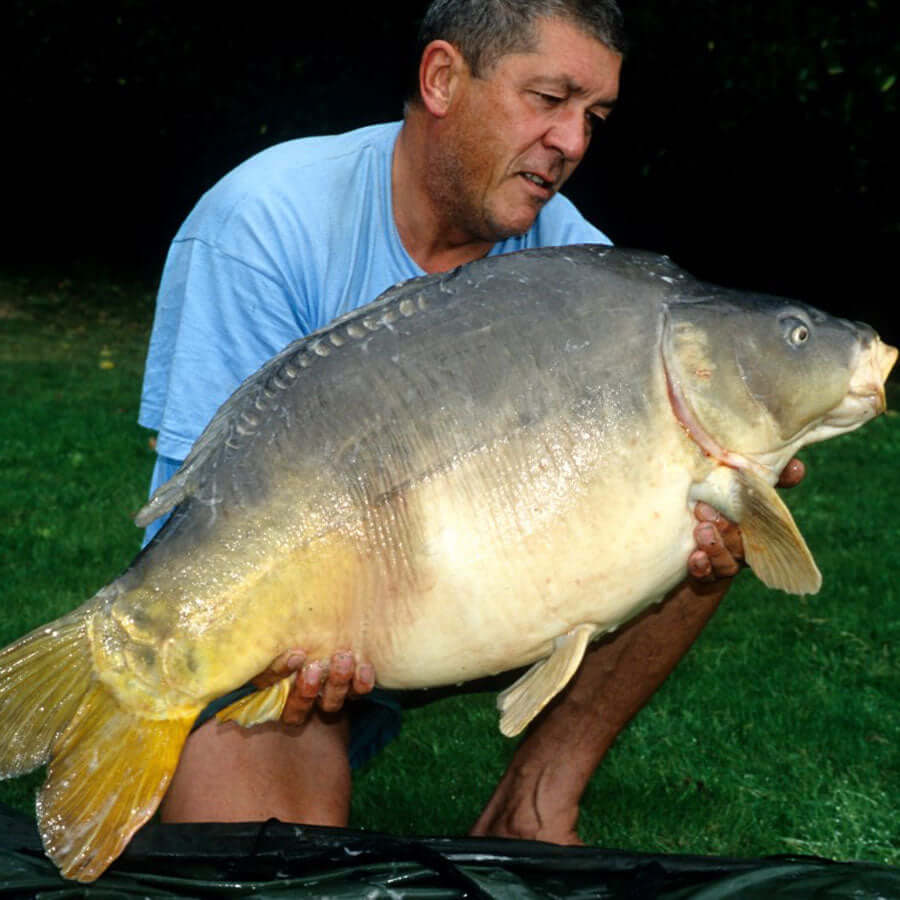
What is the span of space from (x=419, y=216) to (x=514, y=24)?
396 mm

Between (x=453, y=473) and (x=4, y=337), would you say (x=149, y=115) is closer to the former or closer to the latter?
(x=4, y=337)

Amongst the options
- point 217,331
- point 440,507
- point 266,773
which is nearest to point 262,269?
point 217,331

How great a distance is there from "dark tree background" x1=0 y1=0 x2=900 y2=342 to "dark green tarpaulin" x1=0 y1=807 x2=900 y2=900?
7.53 meters

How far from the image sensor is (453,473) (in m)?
2.09

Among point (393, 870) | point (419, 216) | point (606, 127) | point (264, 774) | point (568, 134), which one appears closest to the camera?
point (393, 870)

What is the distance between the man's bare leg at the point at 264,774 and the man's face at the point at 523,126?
38.7 inches

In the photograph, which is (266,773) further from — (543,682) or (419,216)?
(419,216)

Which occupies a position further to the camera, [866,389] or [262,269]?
[262,269]

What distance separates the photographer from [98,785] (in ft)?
6.64

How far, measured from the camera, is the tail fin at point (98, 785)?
79.4 inches

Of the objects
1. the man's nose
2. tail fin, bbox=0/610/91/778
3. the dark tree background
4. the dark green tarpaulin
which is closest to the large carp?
tail fin, bbox=0/610/91/778

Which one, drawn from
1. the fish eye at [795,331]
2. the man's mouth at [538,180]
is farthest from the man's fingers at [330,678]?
the man's mouth at [538,180]

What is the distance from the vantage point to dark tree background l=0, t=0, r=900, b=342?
9.18 m

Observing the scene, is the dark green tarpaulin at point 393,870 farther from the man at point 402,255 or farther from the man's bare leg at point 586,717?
the man's bare leg at point 586,717
